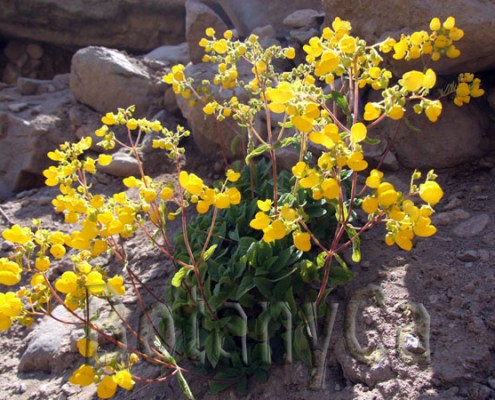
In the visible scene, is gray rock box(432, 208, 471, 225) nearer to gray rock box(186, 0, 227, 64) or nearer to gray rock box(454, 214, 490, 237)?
gray rock box(454, 214, 490, 237)

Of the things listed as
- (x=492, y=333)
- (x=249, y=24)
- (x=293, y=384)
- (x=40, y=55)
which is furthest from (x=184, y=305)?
(x=40, y=55)

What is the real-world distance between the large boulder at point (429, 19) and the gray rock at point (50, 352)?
2251 millimetres

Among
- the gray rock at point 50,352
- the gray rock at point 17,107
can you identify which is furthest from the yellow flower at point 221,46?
the gray rock at point 17,107

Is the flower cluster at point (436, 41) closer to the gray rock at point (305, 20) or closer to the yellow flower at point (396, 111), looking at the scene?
the yellow flower at point (396, 111)

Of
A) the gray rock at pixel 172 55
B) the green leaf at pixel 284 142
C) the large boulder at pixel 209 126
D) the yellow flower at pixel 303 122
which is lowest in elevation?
the yellow flower at pixel 303 122

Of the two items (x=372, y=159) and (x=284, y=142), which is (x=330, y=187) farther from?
(x=372, y=159)

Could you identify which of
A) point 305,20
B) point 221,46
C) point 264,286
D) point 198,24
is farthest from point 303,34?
point 264,286

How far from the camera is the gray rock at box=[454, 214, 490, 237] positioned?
2289 millimetres

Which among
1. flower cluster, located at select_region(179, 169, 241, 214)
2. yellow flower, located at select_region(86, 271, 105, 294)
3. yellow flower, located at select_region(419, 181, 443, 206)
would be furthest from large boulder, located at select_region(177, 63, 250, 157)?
yellow flower, located at select_region(419, 181, 443, 206)

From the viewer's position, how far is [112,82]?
4.18 meters

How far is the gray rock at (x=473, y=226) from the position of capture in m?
2.29

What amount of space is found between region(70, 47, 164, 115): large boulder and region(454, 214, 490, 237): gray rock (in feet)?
8.75

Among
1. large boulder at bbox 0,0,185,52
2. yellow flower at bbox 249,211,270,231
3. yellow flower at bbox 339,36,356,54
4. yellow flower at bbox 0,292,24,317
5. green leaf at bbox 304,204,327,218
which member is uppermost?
large boulder at bbox 0,0,185,52

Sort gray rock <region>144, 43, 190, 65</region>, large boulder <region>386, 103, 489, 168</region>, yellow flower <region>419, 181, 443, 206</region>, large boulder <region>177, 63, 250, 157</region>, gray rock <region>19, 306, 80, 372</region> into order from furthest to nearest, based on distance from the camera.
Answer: gray rock <region>144, 43, 190, 65</region>, large boulder <region>177, 63, 250, 157</region>, large boulder <region>386, 103, 489, 168</region>, gray rock <region>19, 306, 80, 372</region>, yellow flower <region>419, 181, 443, 206</region>
